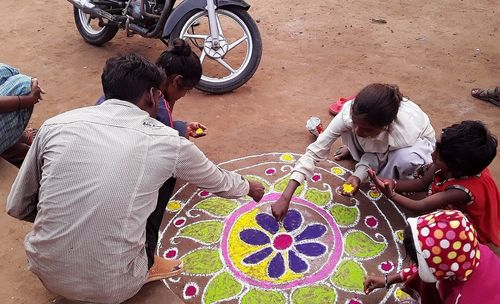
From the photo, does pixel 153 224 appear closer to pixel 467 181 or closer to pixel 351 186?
pixel 351 186

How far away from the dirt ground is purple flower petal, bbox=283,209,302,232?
682mm

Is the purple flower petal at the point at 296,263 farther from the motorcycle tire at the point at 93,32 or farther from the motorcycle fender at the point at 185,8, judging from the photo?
the motorcycle tire at the point at 93,32

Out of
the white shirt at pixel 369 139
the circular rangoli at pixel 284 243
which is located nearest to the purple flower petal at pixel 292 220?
the circular rangoli at pixel 284 243

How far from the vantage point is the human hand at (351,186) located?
310 centimetres

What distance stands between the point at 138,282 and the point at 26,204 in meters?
0.60

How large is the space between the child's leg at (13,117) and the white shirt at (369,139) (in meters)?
1.76

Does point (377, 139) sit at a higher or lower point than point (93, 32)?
higher

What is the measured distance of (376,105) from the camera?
2.73m

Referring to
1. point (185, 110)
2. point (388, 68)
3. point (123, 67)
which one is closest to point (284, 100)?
point (185, 110)

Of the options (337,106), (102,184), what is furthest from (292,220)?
(102,184)

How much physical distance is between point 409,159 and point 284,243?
0.93 meters

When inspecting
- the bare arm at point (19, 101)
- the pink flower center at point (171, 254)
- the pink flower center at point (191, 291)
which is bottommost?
the pink flower center at point (171, 254)

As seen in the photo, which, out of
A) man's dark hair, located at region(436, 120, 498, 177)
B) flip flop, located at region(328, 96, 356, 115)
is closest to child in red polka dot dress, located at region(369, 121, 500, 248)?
man's dark hair, located at region(436, 120, 498, 177)

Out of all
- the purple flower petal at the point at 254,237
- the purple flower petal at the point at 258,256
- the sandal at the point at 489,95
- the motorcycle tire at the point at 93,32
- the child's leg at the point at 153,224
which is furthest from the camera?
the motorcycle tire at the point at 93,32
